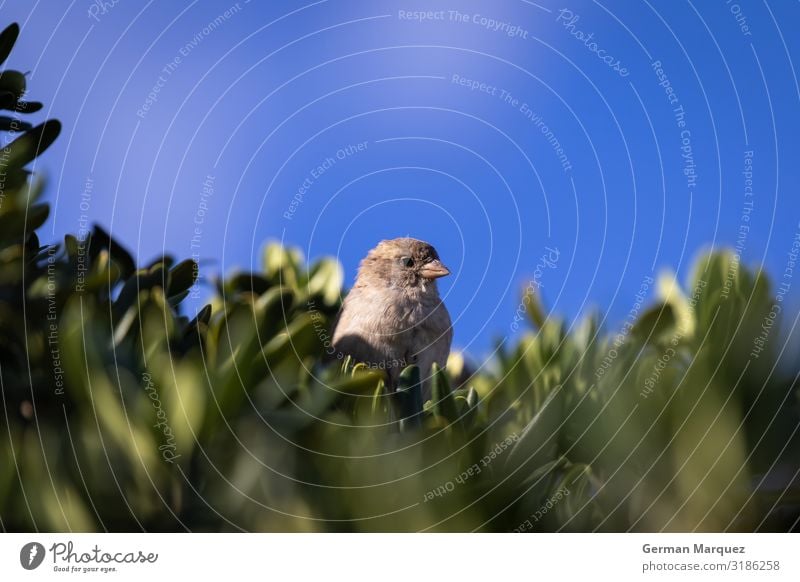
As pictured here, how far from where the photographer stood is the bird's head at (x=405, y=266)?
110 inches

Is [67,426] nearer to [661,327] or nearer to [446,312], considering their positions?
[661,327]

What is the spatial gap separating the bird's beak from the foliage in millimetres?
1335

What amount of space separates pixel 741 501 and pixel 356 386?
69cm

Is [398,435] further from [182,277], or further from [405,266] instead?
[405,266]

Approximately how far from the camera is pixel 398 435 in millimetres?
1308

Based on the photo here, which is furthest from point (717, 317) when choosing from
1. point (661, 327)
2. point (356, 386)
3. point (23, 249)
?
point (23, 249)

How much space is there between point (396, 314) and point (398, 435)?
1.35 m

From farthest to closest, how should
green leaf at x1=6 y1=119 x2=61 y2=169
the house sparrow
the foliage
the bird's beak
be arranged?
the bird's beak
the house sparrow
green leaf at x1=6 y1=119 x2=61 y2=169
the foliage

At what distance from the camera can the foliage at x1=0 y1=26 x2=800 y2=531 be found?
1.26 metres

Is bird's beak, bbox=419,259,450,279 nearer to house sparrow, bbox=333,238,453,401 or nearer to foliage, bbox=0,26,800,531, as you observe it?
house sparrow, bbox=333,238,453,401

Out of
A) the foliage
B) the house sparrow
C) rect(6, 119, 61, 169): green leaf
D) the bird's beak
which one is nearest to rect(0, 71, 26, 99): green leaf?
rect(6, 119, 61, 169): green leaf

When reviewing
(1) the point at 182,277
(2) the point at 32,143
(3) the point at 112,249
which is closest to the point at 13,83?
(2) the point at 32,143

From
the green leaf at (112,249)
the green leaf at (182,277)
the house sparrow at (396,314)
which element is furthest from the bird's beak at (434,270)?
the green leaf at (112,249)

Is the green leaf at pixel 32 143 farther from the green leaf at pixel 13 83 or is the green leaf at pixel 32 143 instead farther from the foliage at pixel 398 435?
the foliage at pixel 398 435
